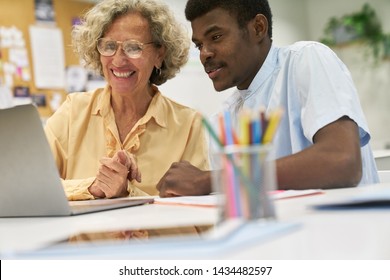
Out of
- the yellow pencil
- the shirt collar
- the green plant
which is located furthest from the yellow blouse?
the green plant

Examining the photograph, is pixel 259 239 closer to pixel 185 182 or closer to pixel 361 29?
pixel 185 182

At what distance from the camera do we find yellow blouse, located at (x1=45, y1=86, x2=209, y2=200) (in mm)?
1778

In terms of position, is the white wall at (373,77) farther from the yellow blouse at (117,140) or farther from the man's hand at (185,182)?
the man's hand at (185,182)

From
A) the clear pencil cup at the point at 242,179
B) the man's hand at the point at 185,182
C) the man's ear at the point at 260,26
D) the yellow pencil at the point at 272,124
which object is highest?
the man's ear at the point at 260,26

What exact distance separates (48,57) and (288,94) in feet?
7.33

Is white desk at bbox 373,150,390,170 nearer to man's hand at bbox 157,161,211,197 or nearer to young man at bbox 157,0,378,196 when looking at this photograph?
young man at bbox 157,0,378,196

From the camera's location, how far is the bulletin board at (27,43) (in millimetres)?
3117

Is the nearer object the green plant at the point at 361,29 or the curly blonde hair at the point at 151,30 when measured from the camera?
the curly blonde hair at the point at 151,30

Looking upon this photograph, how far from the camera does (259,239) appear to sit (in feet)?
1.66

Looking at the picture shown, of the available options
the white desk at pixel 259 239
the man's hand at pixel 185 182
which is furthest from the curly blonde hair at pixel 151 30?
the white desk at pixel 259 239

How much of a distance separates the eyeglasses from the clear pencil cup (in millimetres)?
1327

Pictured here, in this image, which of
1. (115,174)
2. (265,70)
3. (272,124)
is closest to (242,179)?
(272,124)
